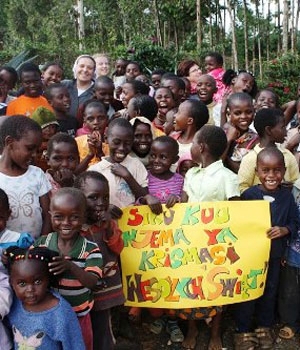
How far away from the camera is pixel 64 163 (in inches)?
127

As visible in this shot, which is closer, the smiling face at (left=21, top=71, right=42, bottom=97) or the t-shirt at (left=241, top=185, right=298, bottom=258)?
the t-shirt at (left=241, top=185, right=298, bottom=258)

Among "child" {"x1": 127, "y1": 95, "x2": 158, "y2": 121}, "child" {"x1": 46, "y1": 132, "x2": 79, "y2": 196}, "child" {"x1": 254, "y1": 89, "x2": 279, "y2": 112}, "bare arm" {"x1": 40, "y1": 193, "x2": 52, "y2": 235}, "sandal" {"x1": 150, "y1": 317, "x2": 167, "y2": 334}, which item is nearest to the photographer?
"bare arm" {"x1": 40, "y1": 193, "x2": 52, "y2": 235}

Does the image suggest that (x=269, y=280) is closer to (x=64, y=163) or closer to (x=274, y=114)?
(x=274, y=114)

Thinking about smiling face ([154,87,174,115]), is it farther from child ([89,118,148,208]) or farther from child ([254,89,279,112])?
child ([89,118,148,208])

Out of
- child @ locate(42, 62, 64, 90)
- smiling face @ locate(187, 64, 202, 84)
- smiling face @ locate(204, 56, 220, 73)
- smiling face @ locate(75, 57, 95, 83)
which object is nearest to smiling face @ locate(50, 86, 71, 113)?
smiling face @ locate(75, 57, 95, 83)

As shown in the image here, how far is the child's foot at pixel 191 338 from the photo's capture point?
3.49m

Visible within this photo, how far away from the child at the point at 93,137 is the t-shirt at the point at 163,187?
504 millimetres

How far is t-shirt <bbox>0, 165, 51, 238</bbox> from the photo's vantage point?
9.25ft

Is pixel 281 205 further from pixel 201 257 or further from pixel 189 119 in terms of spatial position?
pixel 189 119

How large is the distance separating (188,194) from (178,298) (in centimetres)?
76

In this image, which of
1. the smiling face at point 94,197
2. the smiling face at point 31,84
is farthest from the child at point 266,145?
the smiling face at point 31,84

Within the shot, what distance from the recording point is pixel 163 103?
4.88 meters

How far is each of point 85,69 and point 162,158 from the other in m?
2.40

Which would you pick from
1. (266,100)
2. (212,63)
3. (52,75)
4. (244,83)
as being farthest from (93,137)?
(212,63)
